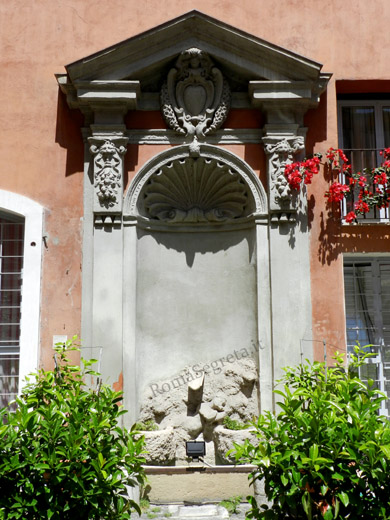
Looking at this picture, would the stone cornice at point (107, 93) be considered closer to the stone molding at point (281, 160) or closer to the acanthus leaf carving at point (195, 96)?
the acanthus leaf carving at point (195, 96)

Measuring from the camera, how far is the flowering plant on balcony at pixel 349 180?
876 centimetres

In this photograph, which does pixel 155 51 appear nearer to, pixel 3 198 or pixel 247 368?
→ pixel 3 198

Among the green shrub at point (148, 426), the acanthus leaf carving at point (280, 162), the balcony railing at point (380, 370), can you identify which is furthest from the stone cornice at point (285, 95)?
the green shrub at point (148, 426)

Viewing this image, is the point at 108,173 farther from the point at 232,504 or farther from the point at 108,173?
the point at 232,504

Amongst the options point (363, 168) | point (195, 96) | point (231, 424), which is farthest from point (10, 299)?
point (363, 168)

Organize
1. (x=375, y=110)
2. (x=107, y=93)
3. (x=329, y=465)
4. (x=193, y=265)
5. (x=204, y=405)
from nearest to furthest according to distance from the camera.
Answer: (x=329, y=465), (x=204, y=405), (x=107, y=93), (x=193, y=265), (x=375, y=110)

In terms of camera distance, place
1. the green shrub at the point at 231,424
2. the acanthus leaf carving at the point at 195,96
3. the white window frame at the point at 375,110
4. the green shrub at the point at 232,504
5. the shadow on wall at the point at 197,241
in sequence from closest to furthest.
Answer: the green shrub at the point at 232,504
the green shrub at the point at 231,424
the acanthus leaf carving at the point at 195,96
the shadow on wall at the point at 197,241
the white window frame at the point at 375,110

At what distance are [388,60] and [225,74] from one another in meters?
2.17

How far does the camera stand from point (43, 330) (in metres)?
8.66

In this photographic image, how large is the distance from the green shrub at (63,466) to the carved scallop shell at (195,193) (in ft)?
12.3

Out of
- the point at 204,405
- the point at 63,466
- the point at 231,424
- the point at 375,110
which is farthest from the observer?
the point at 375,110

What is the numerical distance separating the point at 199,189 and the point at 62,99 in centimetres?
211

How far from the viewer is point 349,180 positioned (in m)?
9.31

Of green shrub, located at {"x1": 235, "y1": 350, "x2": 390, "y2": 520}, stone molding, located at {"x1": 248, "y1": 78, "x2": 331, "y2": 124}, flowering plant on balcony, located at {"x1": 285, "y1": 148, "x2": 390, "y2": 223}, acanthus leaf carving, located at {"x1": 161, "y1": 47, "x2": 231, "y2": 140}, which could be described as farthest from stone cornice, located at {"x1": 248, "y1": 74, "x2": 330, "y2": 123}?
green shrub, located at {"x1": 235, "y1": 350, "x2": 390, "y2": 520}
